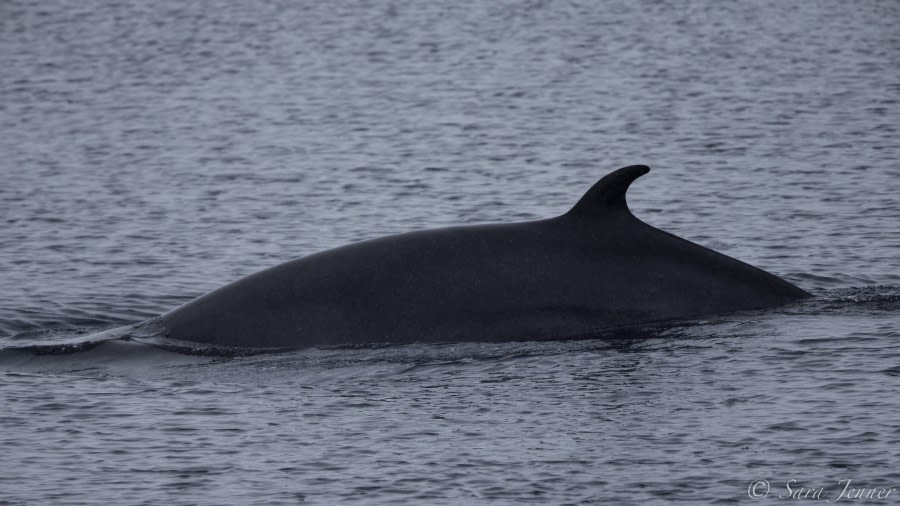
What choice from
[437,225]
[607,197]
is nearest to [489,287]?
[607,197]

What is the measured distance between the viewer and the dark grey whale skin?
13.2 meters

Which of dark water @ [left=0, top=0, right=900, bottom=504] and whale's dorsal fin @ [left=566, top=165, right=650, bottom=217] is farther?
whale's dorsal fin @ [left=566, top=165, right=650, bottom=217]

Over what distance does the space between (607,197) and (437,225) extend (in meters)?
8.13

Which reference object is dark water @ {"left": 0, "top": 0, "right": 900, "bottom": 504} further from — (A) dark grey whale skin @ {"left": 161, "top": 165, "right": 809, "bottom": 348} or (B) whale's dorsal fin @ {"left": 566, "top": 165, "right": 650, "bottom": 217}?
(B) whale's dorsal fin @ {"left": 566, "top": 165, "right": 650, "bottom": 217}

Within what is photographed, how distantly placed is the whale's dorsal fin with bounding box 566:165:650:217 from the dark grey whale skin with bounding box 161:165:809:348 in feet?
0.04

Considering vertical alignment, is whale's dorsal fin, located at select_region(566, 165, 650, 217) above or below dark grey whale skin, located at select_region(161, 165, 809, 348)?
above

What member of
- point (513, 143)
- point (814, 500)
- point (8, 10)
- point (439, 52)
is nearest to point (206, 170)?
point (513, 143)

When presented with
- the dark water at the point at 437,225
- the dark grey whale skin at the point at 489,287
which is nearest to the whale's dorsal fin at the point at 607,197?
the dark grey whale skin at the point at 489,287

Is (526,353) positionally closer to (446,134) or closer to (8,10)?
(446,134)

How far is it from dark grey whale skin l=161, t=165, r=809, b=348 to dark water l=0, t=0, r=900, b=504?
25cm

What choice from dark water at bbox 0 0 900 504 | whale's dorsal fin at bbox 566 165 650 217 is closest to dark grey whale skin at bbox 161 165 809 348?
whale's dorsal fin at bbox 566 165 650 217

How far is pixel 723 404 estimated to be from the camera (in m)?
11.7

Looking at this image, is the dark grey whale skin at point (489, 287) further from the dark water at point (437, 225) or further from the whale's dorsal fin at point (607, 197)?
the dark water at point (437, 225)

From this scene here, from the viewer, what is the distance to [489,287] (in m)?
13.2
